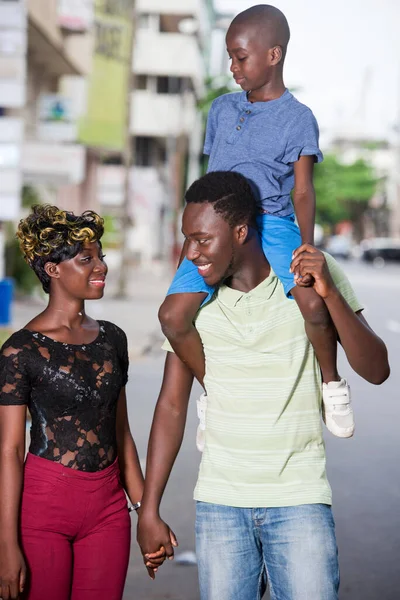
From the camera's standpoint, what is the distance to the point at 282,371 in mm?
3344

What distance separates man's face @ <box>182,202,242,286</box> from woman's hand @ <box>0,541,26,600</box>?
102 centimetres

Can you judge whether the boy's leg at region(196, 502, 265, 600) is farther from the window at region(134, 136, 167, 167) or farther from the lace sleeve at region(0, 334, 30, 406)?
the window at region(134, 136, 167, 167)

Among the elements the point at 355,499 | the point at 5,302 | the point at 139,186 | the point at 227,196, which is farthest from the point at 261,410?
the point at 139,186

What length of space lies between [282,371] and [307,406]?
5.1 inches

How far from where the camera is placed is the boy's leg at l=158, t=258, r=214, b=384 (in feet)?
11.4

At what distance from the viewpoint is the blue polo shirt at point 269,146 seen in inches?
146

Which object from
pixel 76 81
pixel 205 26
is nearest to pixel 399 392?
pixel 76 81

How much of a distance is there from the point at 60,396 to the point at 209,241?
749 mm

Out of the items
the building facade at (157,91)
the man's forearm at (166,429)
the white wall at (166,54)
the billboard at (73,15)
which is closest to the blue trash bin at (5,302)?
the billboard at (73,15)

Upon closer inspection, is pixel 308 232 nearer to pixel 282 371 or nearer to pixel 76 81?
pixel 282 371

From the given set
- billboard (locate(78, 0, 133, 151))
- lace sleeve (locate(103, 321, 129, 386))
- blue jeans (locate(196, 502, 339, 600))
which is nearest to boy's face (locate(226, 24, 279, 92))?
lace sleeve (locate(103, 321, 129, 386))

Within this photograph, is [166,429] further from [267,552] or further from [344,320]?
[344,320]

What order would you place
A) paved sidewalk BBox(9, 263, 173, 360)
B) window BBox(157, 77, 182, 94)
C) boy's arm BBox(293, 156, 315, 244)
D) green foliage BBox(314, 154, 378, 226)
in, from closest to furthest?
boy's arm BBox(293, 156, 315, 244), paved sidewalk BBox(9, 263, 173, 360), window BBox(157, 77, 182, 94), green foliage BBox(314, 154, 378, 226)

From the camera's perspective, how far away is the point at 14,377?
3645 mm
